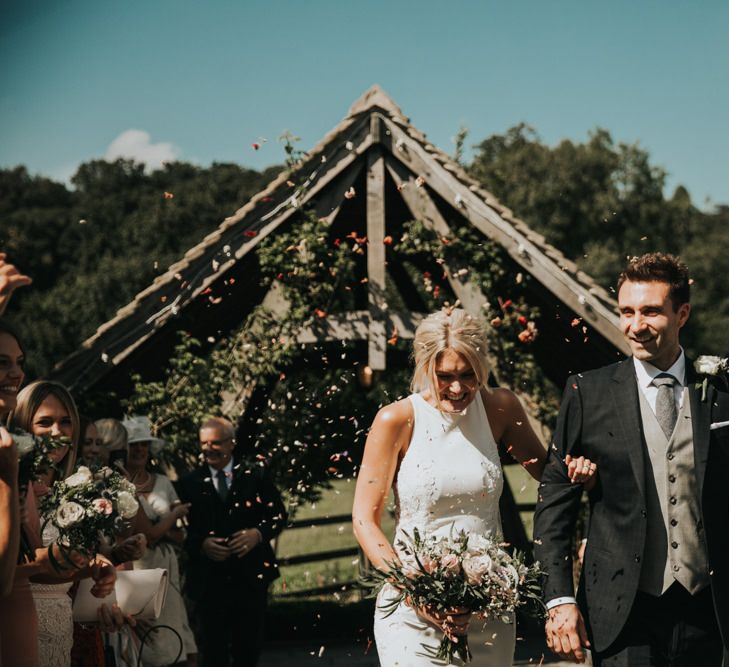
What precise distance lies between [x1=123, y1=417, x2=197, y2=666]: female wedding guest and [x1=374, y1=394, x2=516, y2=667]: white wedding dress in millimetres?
3525

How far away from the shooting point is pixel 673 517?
4.05m

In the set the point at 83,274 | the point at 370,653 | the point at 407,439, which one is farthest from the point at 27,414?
the point at 83,274

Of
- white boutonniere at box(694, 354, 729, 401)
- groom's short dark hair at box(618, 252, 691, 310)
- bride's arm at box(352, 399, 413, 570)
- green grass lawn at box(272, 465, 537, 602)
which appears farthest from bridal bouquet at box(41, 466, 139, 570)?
green grass lawn at box(272, 465, 537, 602)

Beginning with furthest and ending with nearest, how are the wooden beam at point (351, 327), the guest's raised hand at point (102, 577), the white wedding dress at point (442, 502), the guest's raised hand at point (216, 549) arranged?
the wooden beam at point (351, 327) < the guest's raised hand at point (216, 549) < the guest's raised hand at point (102, 577) < the white wedding dress at point (442, 502)

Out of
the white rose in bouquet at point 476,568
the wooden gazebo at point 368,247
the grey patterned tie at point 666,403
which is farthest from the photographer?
the wooden gazebo at point 368,247

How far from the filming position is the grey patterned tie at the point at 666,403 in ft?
13.8

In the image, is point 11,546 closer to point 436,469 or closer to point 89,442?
point 436,469

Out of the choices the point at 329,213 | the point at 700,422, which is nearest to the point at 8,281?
the point at 700,422

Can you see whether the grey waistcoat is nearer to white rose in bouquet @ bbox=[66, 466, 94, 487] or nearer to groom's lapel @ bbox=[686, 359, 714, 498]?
groom's lapel @ bbox=[686, 359, 714, 498]

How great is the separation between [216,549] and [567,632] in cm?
434

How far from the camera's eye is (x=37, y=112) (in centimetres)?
Answer: 4666

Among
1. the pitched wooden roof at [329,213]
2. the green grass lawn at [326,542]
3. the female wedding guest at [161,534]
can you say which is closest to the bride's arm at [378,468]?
the female wedding guest at [161,534]

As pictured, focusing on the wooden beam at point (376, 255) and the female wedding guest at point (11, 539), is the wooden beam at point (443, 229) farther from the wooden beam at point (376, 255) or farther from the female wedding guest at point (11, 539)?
the female wedding guest at point (11, 539)

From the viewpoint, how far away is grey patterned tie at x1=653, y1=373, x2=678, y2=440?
4.21 meters
